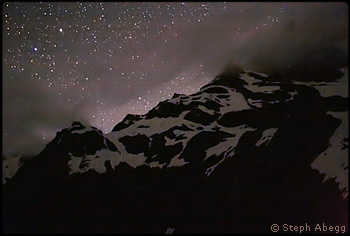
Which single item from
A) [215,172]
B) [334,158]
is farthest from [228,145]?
[334,158]

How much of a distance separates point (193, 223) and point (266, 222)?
1.86 meters

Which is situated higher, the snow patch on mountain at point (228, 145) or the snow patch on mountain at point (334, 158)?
the snow patch on mountain at point (228, 145)

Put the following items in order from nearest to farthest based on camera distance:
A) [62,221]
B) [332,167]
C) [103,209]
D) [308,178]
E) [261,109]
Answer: [62,221] → [103,209] → [332,167] → [308,178] → [261,109]

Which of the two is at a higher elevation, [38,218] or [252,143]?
[38,218]

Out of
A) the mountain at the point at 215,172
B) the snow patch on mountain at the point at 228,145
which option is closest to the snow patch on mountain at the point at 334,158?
the mountain at the point at 215,172

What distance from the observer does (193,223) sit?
313 inches

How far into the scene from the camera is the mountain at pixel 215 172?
23.4 feet

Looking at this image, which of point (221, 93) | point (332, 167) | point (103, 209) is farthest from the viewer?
point (221, 93)

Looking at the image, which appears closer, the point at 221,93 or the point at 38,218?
the point at 38,218

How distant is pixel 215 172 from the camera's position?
10.1 meters

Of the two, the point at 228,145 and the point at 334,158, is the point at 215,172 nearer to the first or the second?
the point at 228,145

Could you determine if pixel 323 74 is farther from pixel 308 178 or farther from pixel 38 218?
pixel 38 218

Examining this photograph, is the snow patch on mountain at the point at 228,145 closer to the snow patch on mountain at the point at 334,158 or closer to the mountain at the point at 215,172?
the mountain at the point at 215,172

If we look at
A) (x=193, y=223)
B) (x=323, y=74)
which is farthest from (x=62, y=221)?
(x=323, y=74)
